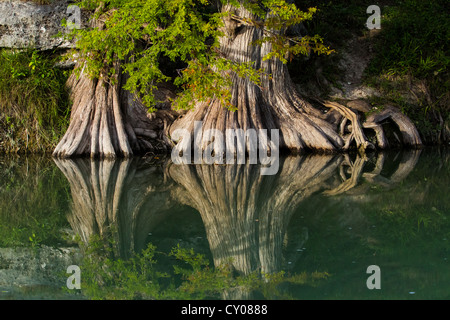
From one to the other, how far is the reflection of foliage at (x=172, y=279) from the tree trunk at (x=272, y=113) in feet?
21.7

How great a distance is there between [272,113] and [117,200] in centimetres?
552

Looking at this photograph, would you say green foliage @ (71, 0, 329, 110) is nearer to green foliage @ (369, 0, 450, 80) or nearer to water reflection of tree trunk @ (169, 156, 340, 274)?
water reflection of tree trunk @ (169, 156, 340, 274)

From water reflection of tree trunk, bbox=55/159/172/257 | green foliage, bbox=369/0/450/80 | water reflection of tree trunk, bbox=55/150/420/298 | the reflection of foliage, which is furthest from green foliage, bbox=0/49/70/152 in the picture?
the reflection of foliage

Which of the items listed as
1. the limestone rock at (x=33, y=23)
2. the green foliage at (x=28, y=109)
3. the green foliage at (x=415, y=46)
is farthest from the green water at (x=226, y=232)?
the green foliage at (x=415, y=46)

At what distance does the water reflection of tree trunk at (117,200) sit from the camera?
256 inches

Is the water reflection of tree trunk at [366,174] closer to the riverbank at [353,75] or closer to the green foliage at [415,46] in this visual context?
the riverbank at [353,75]

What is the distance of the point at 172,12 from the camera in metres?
10.5

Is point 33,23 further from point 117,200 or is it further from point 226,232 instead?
point 226,232

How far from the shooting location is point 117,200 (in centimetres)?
805

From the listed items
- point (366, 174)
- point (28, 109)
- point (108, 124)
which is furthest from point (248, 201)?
point (28, 109)

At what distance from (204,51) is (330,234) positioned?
20.0 ft

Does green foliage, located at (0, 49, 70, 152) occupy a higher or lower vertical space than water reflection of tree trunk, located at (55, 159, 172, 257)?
higher

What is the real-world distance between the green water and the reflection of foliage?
2 centimetres

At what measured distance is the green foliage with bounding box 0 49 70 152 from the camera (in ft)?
42.5
